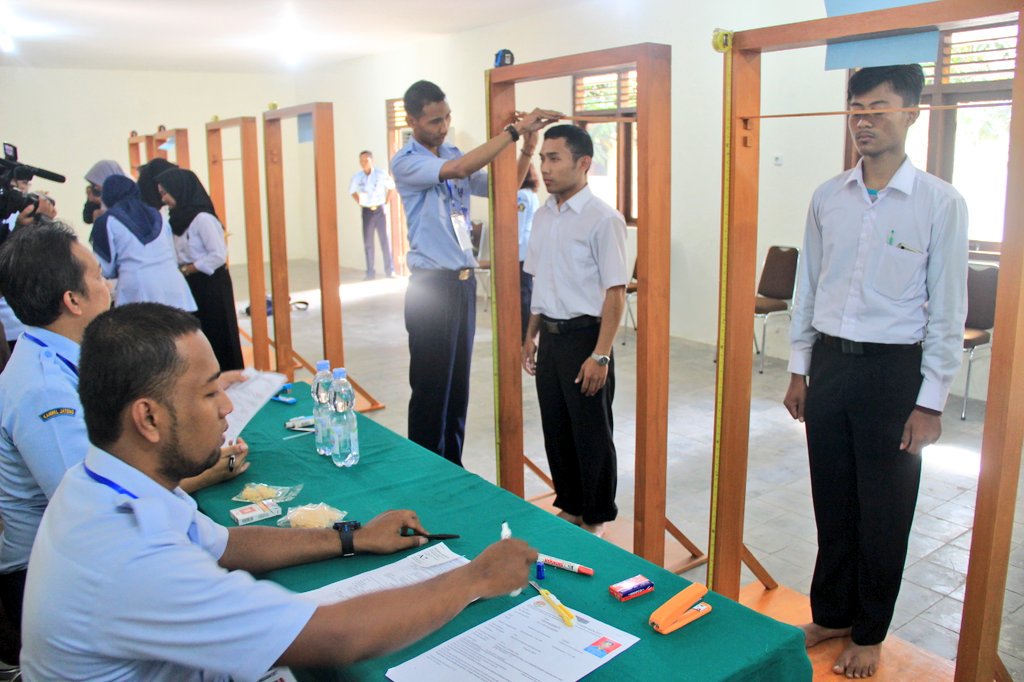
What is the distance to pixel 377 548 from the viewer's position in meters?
1.69

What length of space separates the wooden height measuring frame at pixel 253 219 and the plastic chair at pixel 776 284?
3468 millimetres

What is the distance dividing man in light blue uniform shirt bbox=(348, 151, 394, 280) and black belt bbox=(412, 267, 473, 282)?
25.7ft

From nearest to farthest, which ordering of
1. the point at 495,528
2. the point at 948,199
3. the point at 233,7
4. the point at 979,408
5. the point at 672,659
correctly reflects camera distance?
the point at 672,659, the point at 495,528, the point at 948,199, the point at 979,408, the point at 233,7

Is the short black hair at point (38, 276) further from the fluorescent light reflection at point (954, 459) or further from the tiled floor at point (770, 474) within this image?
the fluorescent light reflection at point (954, 459)

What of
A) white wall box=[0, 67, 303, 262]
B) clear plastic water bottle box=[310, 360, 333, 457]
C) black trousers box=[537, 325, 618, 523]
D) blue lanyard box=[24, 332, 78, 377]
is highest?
white wall box=[0, 67, 303, 262]

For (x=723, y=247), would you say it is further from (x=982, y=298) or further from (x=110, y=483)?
(x=982, y=298)

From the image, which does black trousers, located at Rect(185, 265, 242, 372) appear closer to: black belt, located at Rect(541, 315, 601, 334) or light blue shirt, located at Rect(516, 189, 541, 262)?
light blue shirt, located at Rect(516, 189, 541, 262)

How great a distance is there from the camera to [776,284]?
6.11 metres

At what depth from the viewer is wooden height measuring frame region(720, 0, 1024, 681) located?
5.72 ft

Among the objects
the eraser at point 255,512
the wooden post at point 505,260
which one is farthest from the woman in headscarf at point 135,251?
the eraser at point 255,512

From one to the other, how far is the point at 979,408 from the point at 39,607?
18.0ft

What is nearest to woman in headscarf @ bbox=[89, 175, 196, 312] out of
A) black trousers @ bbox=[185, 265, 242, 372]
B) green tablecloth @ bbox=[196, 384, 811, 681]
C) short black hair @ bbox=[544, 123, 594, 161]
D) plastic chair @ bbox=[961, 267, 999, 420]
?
black trousers @ bbox=[185, 265, 242, 372]

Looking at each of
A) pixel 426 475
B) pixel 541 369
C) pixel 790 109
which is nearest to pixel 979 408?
pixel 790 109

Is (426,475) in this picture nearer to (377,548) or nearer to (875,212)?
(377,548)
